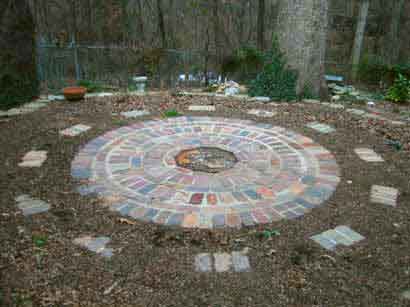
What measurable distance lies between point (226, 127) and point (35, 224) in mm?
2854

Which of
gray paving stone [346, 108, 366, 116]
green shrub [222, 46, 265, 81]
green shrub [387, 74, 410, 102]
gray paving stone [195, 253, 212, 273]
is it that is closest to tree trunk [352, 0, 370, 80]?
green shrub [387, 74, 410, 102]

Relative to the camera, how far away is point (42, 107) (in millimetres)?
5535

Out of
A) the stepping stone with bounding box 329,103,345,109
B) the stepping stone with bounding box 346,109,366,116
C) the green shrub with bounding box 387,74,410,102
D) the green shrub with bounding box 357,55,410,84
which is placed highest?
the green shrub with bounding box 357,55,410,84

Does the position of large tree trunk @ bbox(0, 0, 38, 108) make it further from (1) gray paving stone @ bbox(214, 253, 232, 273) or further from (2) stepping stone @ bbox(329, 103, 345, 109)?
(2) stepping stone @ bbox(329, 103, 345, 109)

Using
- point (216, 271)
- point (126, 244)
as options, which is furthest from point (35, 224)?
point (216, 271)

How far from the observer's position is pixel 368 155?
4.14 m

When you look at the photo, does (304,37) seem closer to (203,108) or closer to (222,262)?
(203,108)

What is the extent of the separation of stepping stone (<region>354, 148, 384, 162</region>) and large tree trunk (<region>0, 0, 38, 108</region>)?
16.2 ft

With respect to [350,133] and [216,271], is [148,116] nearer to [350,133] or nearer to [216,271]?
[350,133]

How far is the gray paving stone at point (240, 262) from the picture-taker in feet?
7.63

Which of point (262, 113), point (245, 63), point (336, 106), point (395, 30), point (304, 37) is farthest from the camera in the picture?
point (395, 30)

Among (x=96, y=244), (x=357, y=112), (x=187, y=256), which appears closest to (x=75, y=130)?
(x=96, y=244)

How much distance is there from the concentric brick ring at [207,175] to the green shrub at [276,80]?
1.58 meters

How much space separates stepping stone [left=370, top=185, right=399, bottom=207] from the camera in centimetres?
317
